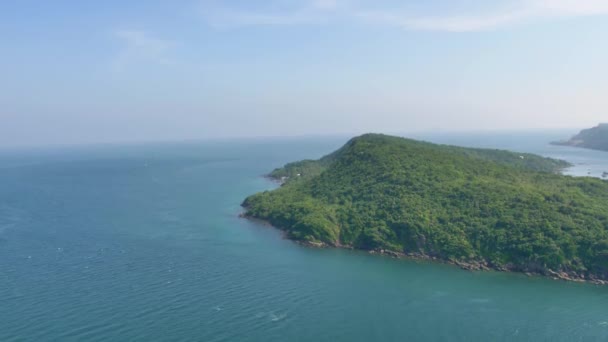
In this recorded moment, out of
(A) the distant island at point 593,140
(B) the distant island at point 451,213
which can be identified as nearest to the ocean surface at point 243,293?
(B) the distant island at point 451,213

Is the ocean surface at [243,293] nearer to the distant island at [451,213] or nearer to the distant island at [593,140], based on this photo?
the distant island at [451,213]

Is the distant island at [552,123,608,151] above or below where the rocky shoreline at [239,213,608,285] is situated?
above

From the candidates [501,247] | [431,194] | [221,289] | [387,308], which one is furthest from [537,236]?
[221,289]

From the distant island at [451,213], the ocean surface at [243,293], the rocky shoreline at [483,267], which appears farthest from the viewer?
the distant island at [451,213]

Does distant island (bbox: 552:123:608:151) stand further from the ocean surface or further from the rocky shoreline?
the ocean surface

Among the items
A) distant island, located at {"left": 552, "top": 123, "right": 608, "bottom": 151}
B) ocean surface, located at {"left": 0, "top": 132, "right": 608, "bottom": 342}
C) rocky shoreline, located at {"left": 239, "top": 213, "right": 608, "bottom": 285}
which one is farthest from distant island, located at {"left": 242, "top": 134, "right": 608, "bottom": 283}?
distant island, located at {"left": 552, "top": 123, "right": 608, "bottom": 151}

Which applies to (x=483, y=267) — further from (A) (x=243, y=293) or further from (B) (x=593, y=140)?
(B) (x=593, y=140)

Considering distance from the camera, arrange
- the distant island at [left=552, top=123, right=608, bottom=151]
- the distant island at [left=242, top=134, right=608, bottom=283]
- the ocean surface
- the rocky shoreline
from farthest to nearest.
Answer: the distant island at [left=552, top=123, right=608, bottom=151] → the distant island at [left=242, top=134, right=608, bottom=283] → the rocky shoreline → the ocean surface

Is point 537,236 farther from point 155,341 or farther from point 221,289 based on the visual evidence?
point 155,341
